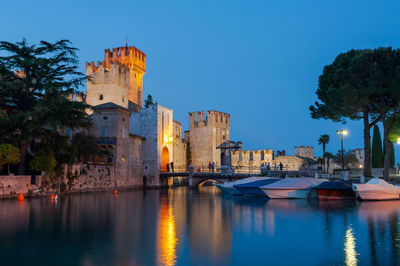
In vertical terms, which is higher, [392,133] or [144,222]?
[392,133]

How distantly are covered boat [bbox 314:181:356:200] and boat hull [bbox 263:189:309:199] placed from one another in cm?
102

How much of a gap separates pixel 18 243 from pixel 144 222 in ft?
15.2

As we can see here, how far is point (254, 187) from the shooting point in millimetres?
25422

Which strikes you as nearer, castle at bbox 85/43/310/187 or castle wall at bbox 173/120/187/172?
castle at bbox 85/43/310/187

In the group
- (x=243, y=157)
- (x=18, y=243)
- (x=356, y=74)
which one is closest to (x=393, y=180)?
(x=356, y=74)

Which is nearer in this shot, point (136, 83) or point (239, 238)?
point (239, 238)

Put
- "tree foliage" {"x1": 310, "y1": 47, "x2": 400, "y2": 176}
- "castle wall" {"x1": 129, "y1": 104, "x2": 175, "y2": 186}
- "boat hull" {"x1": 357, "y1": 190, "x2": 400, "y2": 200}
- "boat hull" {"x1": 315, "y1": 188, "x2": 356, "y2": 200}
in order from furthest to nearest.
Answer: "castle wall" {"x1": 129, "y1": 104, "x2": 175, "y2": 186} → "tree foliage" {"x1": 310, "y1": 47, "x2": 400, "y2": 176} → "boat hull" {"x1": 315, "y1": 188, "x2": 356, "y2": 200} → "boat hull" {"x1": 357, "y1": 190, "x2": 400, "y2": 200}

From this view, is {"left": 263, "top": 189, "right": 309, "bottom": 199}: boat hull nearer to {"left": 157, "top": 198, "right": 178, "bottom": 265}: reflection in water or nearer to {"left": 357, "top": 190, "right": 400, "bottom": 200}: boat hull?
{"left": 357, "top": 190, "right": 400, "bottom": 200}: boat hull

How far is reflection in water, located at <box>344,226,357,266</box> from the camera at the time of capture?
286 inches

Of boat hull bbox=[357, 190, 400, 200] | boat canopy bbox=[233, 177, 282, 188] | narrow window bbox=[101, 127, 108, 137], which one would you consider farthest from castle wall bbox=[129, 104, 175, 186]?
boat hull bbox=[357, 190, 400, 200]

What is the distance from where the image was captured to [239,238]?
9820 mm

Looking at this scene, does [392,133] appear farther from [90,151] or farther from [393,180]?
[90,151]

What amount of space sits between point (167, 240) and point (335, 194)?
16.2m

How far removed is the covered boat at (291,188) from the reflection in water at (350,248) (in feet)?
42.5
